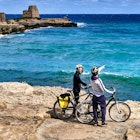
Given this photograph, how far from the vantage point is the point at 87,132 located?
9234 mm

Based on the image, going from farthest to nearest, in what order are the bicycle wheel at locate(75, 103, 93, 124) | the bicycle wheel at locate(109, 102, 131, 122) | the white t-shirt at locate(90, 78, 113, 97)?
1. the bicycle wheel at locate(109, 102, 131, 122)
2. the bicycle wheel at locate(75, 103, 93, 124)
3. the white t-shirt at locate(90, 78, 113, 97)

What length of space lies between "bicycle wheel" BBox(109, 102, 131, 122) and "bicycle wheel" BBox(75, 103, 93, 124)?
1.80ft

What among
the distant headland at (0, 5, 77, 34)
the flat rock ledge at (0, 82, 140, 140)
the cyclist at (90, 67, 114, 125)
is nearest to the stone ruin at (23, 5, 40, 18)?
the distant headland at (0, 5, 77, 34)

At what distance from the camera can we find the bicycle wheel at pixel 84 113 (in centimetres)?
1009

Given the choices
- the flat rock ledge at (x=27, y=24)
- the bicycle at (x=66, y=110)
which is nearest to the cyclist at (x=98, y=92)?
the bicycle at (x=66, y=110)

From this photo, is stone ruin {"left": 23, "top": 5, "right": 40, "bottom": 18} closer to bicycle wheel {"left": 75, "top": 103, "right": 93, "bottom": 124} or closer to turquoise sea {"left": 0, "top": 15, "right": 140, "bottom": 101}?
turquoise sea {"left": 0, "top": 15, "right": 140, "bottom": 101}

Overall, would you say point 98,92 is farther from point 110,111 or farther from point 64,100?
point 64,100

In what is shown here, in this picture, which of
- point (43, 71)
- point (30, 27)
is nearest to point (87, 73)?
point (43, 71)

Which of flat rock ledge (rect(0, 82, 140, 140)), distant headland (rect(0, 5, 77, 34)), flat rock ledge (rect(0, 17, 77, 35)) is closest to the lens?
flat rock ledge (rect(0, 82, 140, 140))

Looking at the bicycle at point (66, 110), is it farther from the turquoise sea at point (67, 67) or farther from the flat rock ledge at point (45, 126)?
the turquoise sea at point (67, 67)

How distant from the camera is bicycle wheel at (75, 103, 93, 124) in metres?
10.1

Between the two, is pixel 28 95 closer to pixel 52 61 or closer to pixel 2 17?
pixel 52 61

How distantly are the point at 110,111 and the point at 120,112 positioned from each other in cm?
26

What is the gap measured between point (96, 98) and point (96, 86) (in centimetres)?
32
